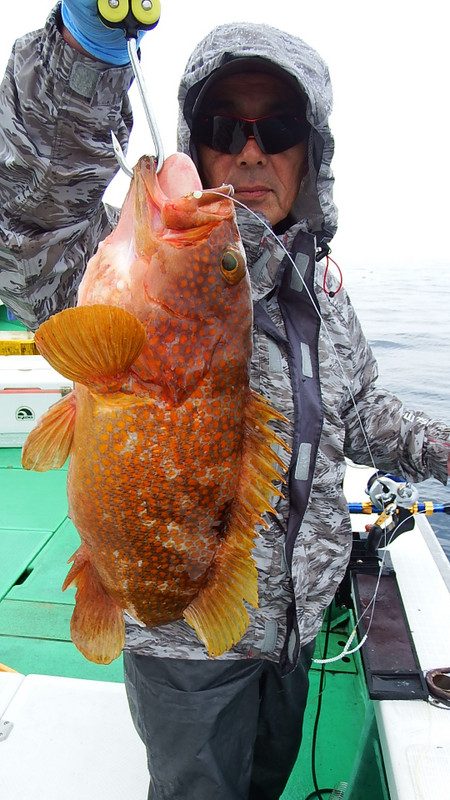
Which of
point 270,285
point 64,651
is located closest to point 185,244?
point 270,285

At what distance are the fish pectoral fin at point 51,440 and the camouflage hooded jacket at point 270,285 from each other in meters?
0.48

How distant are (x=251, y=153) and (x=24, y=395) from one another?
468cm

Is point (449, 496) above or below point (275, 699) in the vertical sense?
below

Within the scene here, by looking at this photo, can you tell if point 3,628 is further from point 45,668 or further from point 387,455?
point 387,455

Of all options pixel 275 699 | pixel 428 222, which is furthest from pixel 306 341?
pixel 428 222

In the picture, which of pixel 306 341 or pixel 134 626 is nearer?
pixel 134 626

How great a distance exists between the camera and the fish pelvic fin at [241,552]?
140 cm

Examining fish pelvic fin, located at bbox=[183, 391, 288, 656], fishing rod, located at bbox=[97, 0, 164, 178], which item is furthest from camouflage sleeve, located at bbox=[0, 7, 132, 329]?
fish pelvic fin, located at bbox=[183, 391, 288, 656]

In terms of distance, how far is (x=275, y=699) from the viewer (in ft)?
6.65

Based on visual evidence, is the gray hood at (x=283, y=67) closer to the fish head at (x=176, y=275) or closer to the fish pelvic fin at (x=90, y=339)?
the fish head at (x=176, y=275)

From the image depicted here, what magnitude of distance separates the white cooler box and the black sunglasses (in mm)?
4280

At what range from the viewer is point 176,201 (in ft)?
3.99

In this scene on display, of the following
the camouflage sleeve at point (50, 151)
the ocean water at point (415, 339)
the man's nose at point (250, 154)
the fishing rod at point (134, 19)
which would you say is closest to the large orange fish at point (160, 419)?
the fishing rod at point (134, 19)

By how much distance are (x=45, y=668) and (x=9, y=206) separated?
2.74 m
